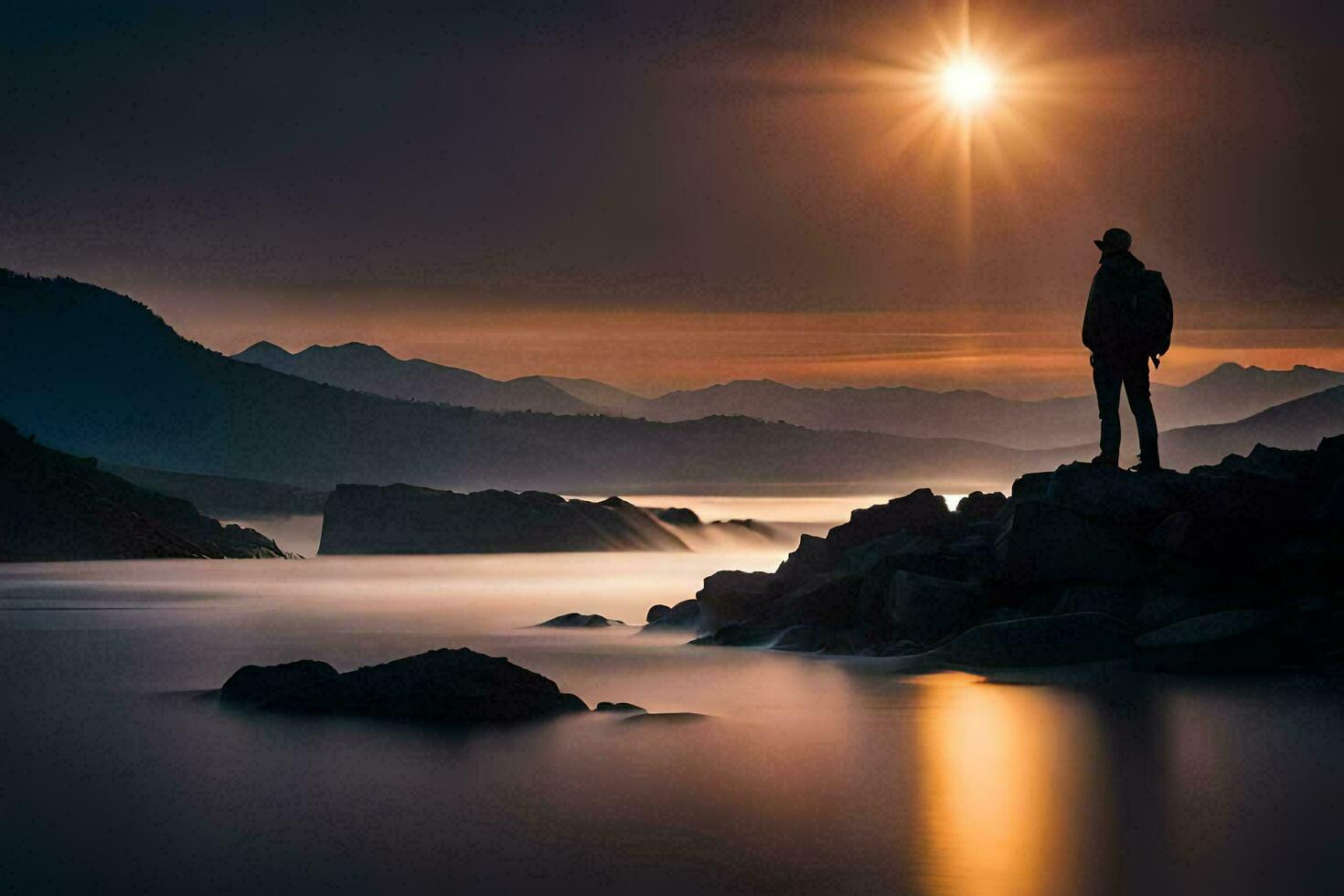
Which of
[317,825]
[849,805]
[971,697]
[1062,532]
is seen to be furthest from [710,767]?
[1062,532]

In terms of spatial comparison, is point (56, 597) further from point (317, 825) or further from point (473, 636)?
point (317, 825)

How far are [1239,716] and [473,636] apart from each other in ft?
55.7

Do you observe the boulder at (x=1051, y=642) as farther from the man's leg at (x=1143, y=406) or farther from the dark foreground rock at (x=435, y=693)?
the dark foreground rock at (x=435, y=693)

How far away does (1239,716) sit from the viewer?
20531 mm

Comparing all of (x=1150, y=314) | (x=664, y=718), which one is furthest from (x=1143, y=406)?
(x=664, y=718)

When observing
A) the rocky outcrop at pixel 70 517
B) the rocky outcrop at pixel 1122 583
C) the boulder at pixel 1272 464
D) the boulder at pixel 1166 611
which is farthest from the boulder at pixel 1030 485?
the rocky outcrop at pixel 70 517

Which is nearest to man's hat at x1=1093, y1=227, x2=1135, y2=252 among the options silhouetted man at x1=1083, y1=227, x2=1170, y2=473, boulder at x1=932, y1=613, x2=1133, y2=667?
silhouetted man at x1=1083, y1=227, x2=1170, y2=473

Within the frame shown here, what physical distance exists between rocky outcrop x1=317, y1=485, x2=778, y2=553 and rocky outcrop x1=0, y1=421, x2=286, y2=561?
8.72 metres

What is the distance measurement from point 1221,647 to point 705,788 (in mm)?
11460

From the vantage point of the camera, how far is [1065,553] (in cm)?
2786

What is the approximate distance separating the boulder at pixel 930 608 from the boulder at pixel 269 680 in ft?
33.4

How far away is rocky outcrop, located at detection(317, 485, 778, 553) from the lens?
8406 centimetres

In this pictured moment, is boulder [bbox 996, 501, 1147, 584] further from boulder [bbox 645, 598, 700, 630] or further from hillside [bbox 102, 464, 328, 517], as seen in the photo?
hillside [bbox 102, 464, 328, 517]

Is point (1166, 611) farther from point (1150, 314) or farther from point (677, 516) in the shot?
point (677, 516)
